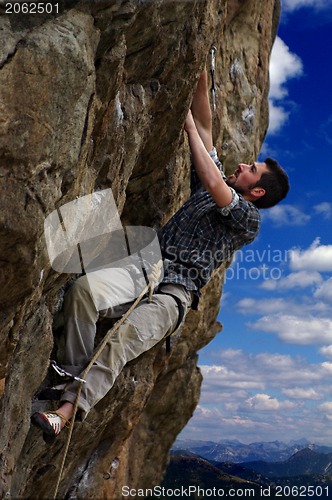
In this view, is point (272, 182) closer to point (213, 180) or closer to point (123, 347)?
point (213, 180)

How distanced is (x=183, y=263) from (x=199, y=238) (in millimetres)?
339

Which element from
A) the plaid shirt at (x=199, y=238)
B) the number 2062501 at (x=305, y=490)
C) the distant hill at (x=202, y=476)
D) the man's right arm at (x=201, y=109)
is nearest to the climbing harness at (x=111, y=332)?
the plaid shirt at (x=199, y=238)

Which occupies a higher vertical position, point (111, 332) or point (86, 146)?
point (86, 146)

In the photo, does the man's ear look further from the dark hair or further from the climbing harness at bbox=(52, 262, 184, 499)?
the climbing harness at bbox=(52, 262, 184, 499)

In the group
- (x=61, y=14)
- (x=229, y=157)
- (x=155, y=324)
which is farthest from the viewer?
(x=229, y=157)

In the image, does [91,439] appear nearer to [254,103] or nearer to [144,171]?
[144,171]

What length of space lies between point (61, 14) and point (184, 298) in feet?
11.2

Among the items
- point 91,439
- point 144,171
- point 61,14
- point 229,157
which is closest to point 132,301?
point 144,171

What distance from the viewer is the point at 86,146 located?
5074 mm

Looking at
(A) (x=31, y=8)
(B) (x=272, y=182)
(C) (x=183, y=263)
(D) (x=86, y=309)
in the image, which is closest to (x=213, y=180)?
(B) (x=272, y=182)

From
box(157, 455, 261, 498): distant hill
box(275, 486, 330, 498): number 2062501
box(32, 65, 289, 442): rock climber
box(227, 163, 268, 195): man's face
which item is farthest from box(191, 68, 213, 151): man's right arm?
box(157, 455, 261, 498): distant hill

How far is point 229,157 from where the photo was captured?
40.3ft

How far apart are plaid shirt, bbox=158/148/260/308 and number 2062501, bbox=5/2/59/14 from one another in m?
2.99

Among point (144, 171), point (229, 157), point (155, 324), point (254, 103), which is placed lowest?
point (155, 324)
